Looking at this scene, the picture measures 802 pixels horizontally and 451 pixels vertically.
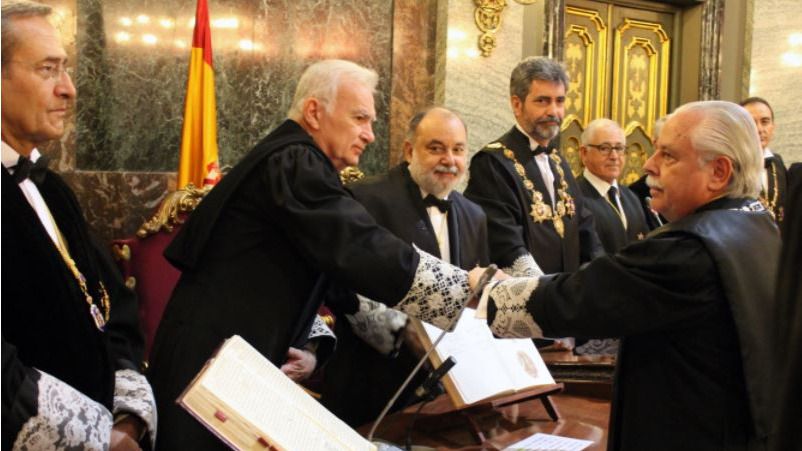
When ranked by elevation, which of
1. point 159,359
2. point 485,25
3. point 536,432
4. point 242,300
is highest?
point 485,25

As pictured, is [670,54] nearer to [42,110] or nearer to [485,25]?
[485,25]

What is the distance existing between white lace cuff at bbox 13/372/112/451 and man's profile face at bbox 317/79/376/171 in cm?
108

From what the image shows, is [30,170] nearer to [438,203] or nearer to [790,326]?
[790,326]

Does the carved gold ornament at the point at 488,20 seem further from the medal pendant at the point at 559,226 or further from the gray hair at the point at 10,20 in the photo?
the gray hair at the point at 10,20

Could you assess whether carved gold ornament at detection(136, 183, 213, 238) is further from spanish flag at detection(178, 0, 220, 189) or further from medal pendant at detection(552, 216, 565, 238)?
medal pendant at detection(552, 216, 565, 238)

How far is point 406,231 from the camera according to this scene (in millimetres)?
3459

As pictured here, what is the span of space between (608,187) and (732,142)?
11.2 feet

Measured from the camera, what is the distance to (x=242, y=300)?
243 cm

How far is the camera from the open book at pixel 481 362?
237 cm

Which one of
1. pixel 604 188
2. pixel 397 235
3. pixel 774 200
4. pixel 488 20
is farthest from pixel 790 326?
pixel 488 20

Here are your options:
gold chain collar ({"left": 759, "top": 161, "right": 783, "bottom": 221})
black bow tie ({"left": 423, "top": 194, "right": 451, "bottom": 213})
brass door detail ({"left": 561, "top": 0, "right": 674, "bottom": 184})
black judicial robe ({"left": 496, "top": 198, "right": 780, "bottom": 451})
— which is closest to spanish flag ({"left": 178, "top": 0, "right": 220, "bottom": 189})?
black bow tie ({"left": 423, "top": 194, "right": 451, "bottom": 213})

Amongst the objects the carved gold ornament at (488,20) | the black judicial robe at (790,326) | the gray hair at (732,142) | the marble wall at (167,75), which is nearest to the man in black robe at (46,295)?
the black judicial robe at (790,326)

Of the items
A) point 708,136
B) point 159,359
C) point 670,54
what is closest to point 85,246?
point 159,359

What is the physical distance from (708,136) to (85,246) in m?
1.47
